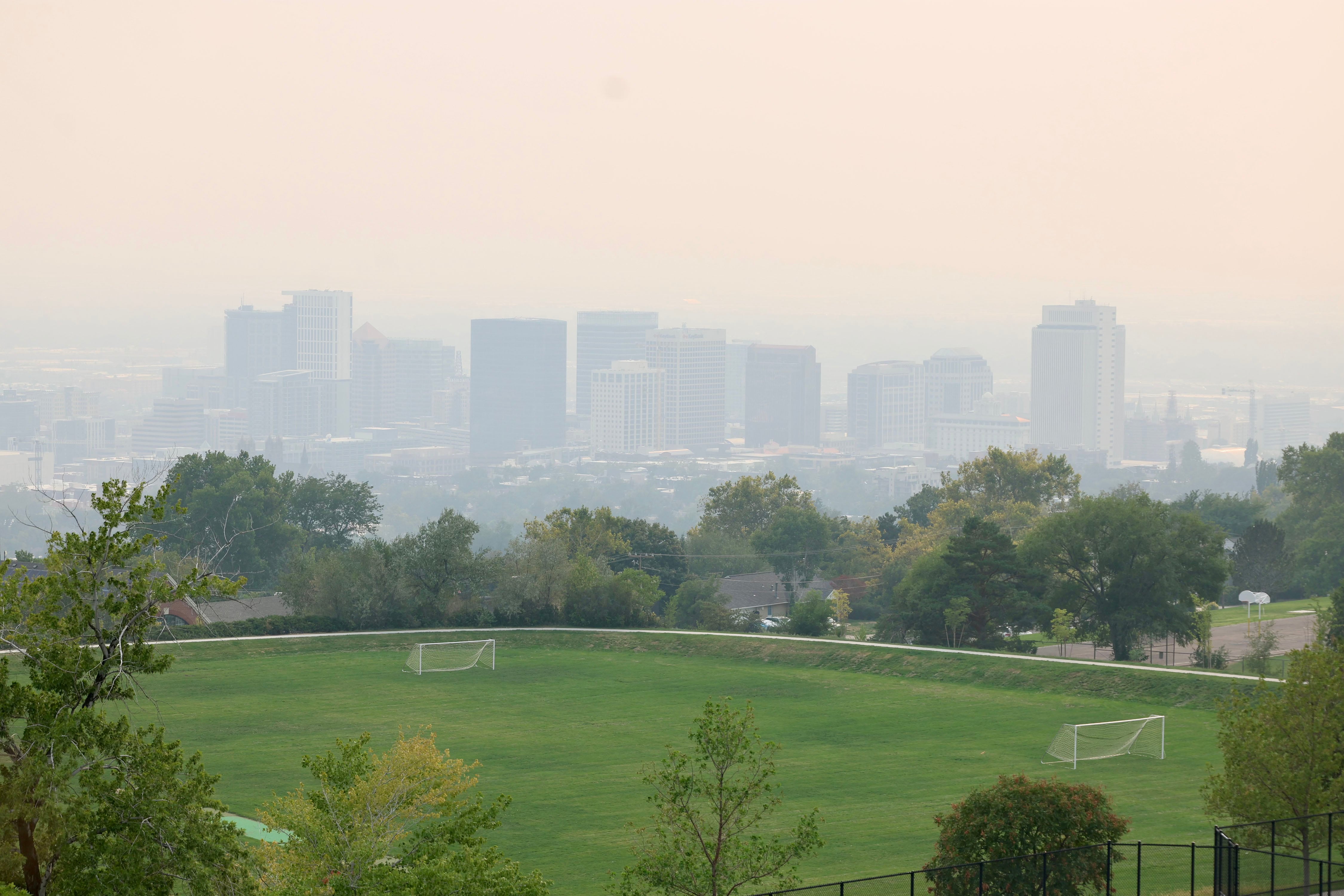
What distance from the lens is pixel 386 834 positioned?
1650 cm

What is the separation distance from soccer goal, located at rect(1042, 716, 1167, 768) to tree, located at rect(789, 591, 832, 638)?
2373 cm

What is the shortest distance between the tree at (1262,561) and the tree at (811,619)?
44.8m

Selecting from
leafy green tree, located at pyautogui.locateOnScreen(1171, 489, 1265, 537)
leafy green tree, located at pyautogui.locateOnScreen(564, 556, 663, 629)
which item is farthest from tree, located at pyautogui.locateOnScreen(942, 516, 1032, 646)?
leafy green tree, located at pyautogui.locateOnScreen(1171, 489, 1265, 537)

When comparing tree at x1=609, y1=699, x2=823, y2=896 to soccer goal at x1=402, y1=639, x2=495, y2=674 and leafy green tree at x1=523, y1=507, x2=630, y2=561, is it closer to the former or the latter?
soccer goal at x1=402, y1=639, x2=495, y2=674

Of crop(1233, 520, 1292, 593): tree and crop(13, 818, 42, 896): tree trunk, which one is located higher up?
crop(13, 818, 42, 896): tree trunk

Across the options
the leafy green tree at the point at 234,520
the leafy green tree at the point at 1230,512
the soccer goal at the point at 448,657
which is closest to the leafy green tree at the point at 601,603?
the soccer goal at the point at 448,657

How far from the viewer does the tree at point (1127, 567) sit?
5781cm

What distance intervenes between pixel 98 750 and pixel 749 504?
100 meters

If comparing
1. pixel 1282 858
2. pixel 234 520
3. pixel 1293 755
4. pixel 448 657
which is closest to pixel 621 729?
pixel 448 657

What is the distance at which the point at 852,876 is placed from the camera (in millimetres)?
24422

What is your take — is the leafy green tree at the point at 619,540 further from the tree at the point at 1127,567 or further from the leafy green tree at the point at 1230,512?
the leafy green tree at the point at 1230,512

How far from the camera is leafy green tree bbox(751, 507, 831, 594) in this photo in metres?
106

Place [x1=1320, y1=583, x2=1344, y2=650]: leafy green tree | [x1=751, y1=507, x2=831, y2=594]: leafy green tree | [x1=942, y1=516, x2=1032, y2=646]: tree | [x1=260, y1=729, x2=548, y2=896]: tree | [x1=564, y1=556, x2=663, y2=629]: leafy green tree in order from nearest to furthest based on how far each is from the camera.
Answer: [x1=260, y1=729, x2=548, y2=896]: tree, [x1=1320, y1=583, x2=1344, y2=650]: leafy green tree, [x1=942, y1=516, x2=1032, y2=646]: tree, [x1=564, y1=556, x2=663, y2=629]: leafy green tree, [x1=751, y1=507, x2=831, y2=594]: leafy green tree

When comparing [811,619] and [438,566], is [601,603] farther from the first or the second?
[811,619]
